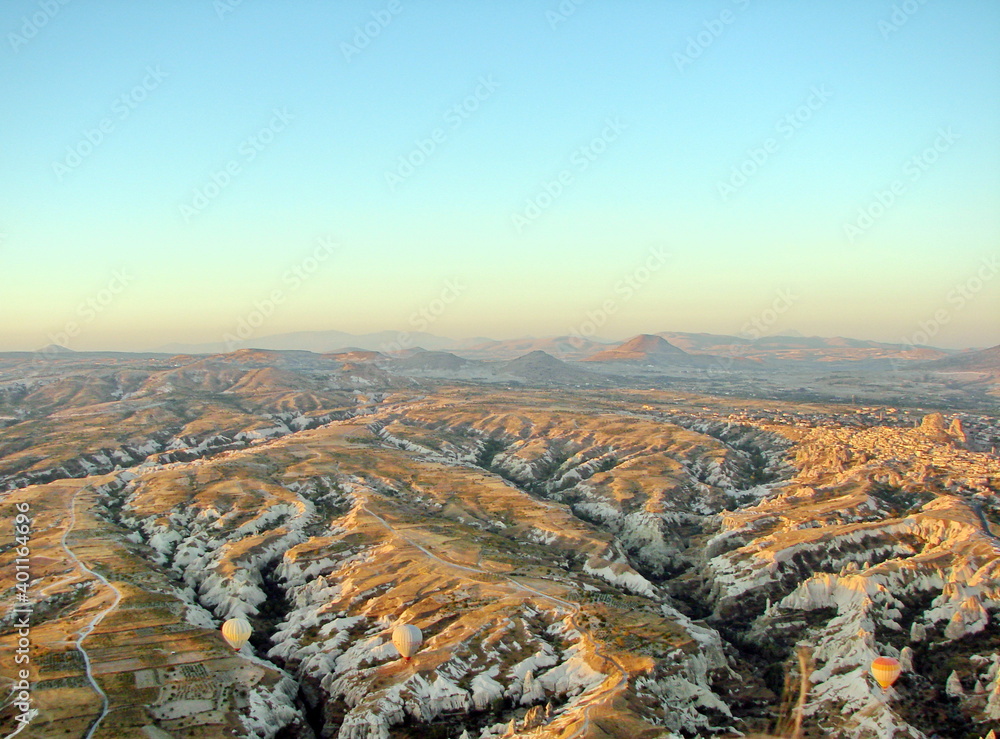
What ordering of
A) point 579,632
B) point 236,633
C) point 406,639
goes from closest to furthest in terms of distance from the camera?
point 406,639
point 236,633
point 579,632

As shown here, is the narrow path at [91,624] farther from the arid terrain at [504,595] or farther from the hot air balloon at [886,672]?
the hot air balloon at [886,672]

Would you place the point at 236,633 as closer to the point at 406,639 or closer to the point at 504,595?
the point at 406,639

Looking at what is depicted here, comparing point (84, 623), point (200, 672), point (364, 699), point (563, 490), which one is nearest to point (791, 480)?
point (563, 490)

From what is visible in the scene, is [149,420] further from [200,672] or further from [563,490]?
[200,672]

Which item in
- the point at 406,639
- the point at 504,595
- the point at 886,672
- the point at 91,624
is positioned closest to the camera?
the point at 886,672

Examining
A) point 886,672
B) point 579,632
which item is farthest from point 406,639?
point 886,672

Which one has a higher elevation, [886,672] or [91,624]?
[886,672]

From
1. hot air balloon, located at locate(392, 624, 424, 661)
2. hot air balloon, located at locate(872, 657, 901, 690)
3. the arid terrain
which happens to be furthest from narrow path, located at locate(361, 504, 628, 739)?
hot air balloon, located at locate(872, 657, 901, 690)
